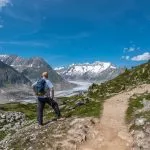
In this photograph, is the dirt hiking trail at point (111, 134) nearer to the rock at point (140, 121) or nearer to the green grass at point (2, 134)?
the rock at point (140, 121)

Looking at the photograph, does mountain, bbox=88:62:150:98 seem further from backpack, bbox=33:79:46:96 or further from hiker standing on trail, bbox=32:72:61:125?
backpack, bbox=33:79:46:96

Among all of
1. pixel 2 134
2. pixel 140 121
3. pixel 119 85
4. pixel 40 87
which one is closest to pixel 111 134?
pixel 140 121

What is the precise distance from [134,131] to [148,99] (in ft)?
44.4

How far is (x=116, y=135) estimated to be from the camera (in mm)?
31562

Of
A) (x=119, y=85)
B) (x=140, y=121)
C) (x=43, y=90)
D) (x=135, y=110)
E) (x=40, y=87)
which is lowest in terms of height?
(x=140, y=121)

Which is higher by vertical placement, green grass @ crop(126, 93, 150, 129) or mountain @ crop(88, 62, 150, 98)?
mountain @ crop(88, 62, 150, 98)

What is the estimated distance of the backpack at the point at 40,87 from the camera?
34.1 m

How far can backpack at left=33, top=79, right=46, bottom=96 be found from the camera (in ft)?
112

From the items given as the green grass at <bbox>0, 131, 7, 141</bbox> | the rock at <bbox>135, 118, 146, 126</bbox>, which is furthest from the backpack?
the green grass at <bbox>0, 131, 7, 141</bbox>

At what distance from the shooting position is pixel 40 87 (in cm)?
3409

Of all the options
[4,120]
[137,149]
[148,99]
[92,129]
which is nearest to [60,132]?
[92,129]

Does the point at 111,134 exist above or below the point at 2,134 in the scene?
above

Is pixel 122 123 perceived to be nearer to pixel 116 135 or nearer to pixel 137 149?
pixel 116 135

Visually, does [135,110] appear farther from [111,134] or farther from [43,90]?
[43,90]
